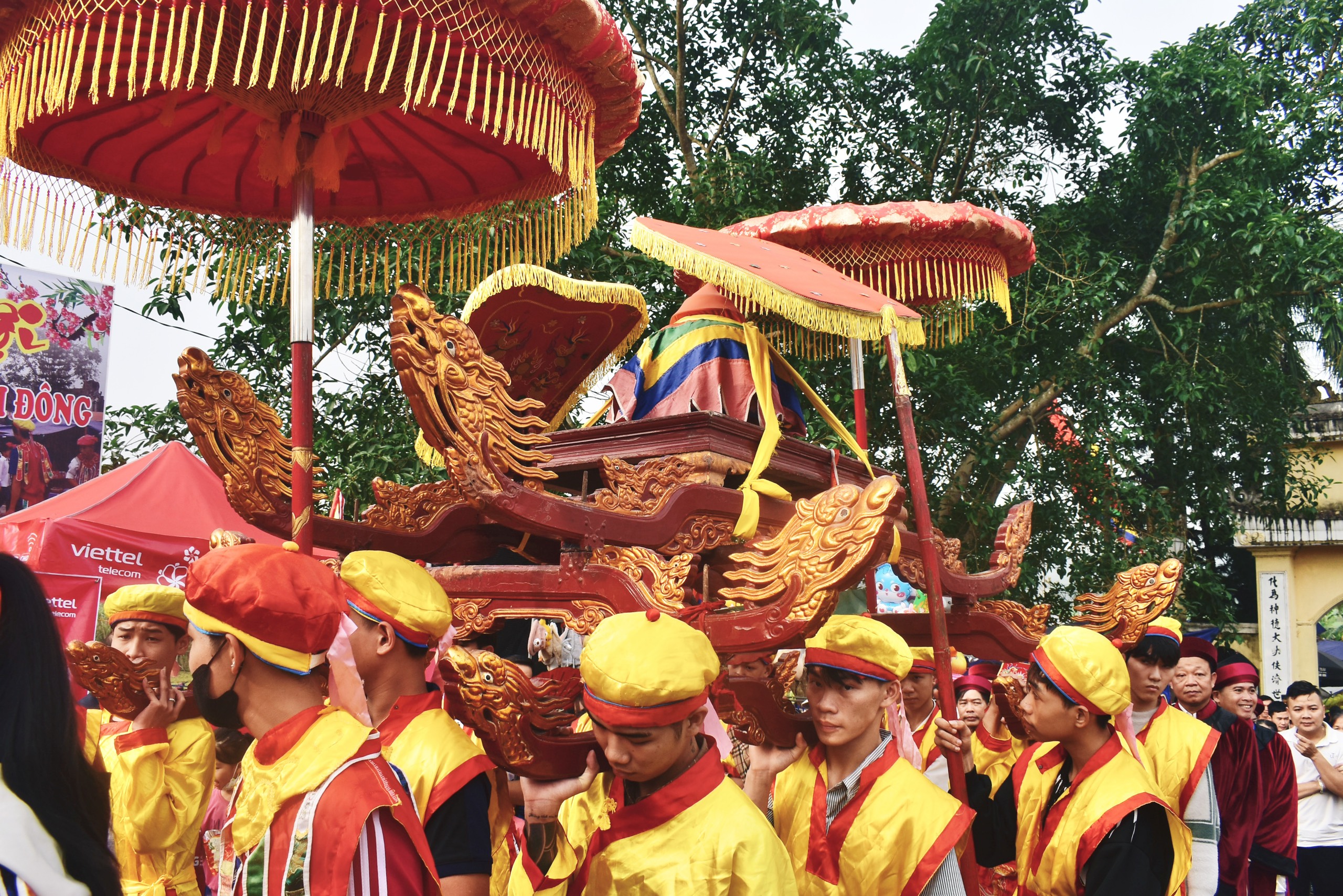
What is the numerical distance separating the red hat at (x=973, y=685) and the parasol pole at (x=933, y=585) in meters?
1.98

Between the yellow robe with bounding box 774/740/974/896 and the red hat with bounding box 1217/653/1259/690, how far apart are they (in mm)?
3541

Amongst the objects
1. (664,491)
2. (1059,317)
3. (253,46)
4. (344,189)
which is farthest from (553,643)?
(1059,317)

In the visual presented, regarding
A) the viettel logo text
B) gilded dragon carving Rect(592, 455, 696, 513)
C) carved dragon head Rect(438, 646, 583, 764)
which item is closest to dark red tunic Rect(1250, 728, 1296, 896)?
gilded dragon carving Rect(592, 455, 696, 513)

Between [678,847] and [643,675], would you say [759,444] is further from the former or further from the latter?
[678,847]

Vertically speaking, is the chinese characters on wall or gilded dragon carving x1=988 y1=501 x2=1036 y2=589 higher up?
gilded dragon carving x1=988 y1=501 x2=1036 y2=589

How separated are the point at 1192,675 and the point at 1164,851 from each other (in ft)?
7.54

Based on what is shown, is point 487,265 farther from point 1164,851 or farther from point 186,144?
point 1164,851

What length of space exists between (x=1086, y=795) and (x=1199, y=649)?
2376 mm

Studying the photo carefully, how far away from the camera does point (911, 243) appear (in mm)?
4953

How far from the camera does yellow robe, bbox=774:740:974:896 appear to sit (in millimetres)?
2910

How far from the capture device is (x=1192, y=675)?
5.24 m

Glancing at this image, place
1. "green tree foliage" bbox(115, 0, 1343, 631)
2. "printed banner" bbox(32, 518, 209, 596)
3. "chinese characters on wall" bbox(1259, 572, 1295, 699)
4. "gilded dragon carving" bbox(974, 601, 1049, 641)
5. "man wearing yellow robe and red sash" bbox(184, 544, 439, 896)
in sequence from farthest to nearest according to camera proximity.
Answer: "chinese characters on wall" bbox(1259, 572, 1295, 699) → "green tree foliage" bbox(115, 0, 1343, 631) → "printed banner" bbox(32, 518, 209, 596) → "gilded dragon carving" bbox(974, 601, 1049, 641) → "man wearing yellow robe and red sash" bbox(184, 544, 439, 896)

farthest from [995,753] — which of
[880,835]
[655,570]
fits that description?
[655,570]

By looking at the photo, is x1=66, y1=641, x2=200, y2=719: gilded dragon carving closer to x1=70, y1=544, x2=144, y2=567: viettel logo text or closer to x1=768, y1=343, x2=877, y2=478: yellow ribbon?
x1=768, y1=343, x2=877, y2=478: yellow ribbon
